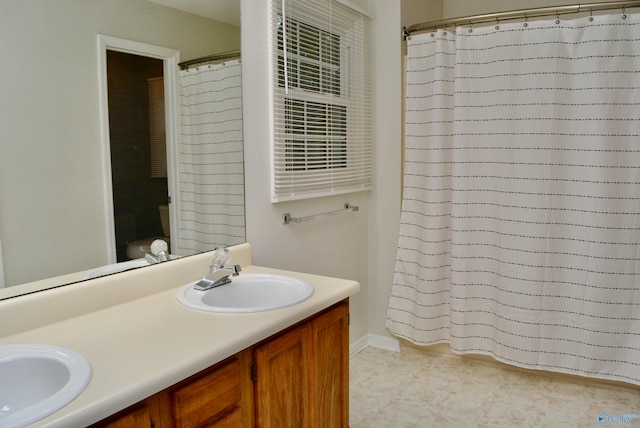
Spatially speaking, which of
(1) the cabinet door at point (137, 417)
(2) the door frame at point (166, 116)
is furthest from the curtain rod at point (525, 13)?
(1) the cabinet door at point (137, 417)

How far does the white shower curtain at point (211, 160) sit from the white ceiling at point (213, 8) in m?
→ 0.17

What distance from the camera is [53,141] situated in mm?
1342

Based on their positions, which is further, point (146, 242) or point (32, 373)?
point (146, 242)

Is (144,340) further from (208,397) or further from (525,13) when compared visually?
(525,13)

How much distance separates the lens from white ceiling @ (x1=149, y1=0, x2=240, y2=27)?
1735 mm

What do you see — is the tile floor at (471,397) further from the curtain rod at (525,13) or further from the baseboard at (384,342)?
the curtain rod at (525,13)

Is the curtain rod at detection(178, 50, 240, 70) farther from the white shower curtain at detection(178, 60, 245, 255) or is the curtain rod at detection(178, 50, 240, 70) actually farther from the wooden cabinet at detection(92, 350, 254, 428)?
the wooden cabinet at detection(92, 350, 254, 428)

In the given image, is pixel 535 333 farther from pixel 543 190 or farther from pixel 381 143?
pixel 381 143

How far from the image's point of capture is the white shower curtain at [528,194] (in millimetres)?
2373

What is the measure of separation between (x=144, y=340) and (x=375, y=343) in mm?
2144

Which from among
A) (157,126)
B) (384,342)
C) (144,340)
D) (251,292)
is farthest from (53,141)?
(384,342)

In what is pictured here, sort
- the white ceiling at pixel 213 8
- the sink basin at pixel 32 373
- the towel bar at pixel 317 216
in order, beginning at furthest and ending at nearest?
1. the towel bar at pixel 317 216
2. the white ceiling at pixel 213 8
3. the sink basin at pixel 32 373

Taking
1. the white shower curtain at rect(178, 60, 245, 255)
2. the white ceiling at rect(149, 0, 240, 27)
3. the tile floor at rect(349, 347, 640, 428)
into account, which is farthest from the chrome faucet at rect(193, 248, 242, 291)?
the tile floor at rect(349, 347, 640, 428)

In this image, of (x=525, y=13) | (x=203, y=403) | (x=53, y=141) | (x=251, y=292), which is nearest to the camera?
(x=203, y=403)
